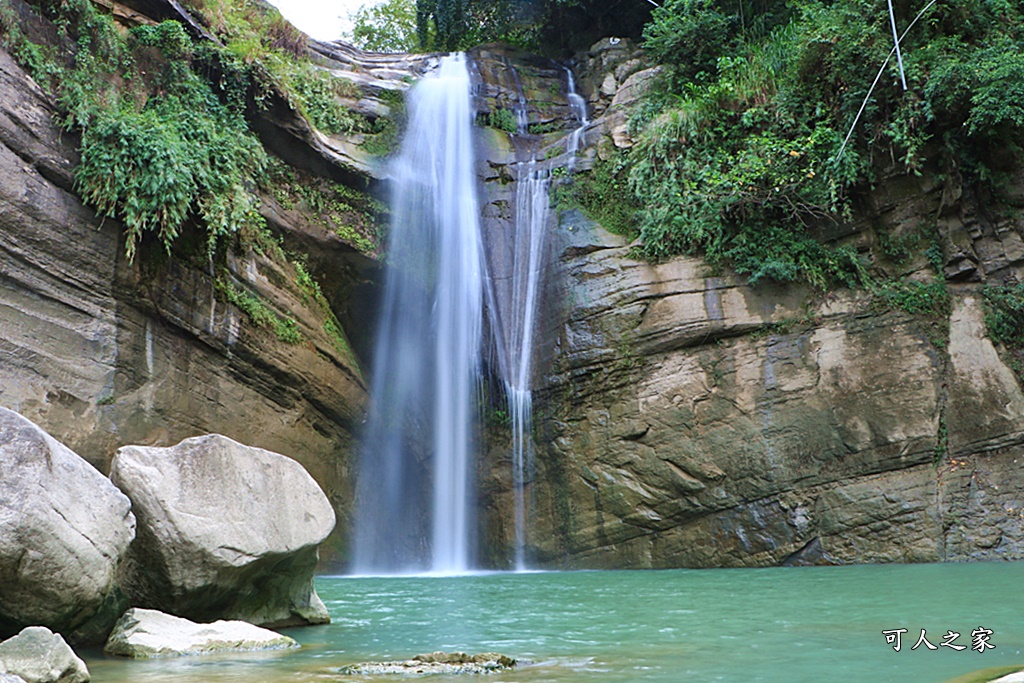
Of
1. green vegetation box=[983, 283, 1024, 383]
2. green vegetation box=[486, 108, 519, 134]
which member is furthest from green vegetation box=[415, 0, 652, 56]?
green vegetation box=[983, 283, 1024, 383]

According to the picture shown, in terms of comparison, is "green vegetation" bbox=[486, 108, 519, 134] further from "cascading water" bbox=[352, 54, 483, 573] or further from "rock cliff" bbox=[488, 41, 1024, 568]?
"rock cliff" bbox=[488, 41, 1024, 568]

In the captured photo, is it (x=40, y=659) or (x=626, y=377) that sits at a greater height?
(x=626, y=377)

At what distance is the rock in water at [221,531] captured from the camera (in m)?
5.19

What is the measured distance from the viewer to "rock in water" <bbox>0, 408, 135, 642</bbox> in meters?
4.30

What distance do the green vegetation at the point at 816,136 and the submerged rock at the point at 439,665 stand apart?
9.14 m

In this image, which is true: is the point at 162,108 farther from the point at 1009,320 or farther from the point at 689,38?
the point at 1009,320

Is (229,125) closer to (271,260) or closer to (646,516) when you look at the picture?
(271,260)

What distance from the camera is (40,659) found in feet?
12.1

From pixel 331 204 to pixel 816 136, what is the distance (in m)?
7.73

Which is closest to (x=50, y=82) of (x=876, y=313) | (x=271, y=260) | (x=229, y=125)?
(x=229, y=125)

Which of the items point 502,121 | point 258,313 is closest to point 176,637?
point 258,313

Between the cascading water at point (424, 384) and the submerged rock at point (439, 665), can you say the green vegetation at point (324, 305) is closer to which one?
the cascading water at point (424, 384)

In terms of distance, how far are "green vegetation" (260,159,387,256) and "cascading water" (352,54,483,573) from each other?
391 millimetres

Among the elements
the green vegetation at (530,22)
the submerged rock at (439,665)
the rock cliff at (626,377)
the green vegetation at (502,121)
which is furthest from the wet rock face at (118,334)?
the green vegetation at (530,22)
